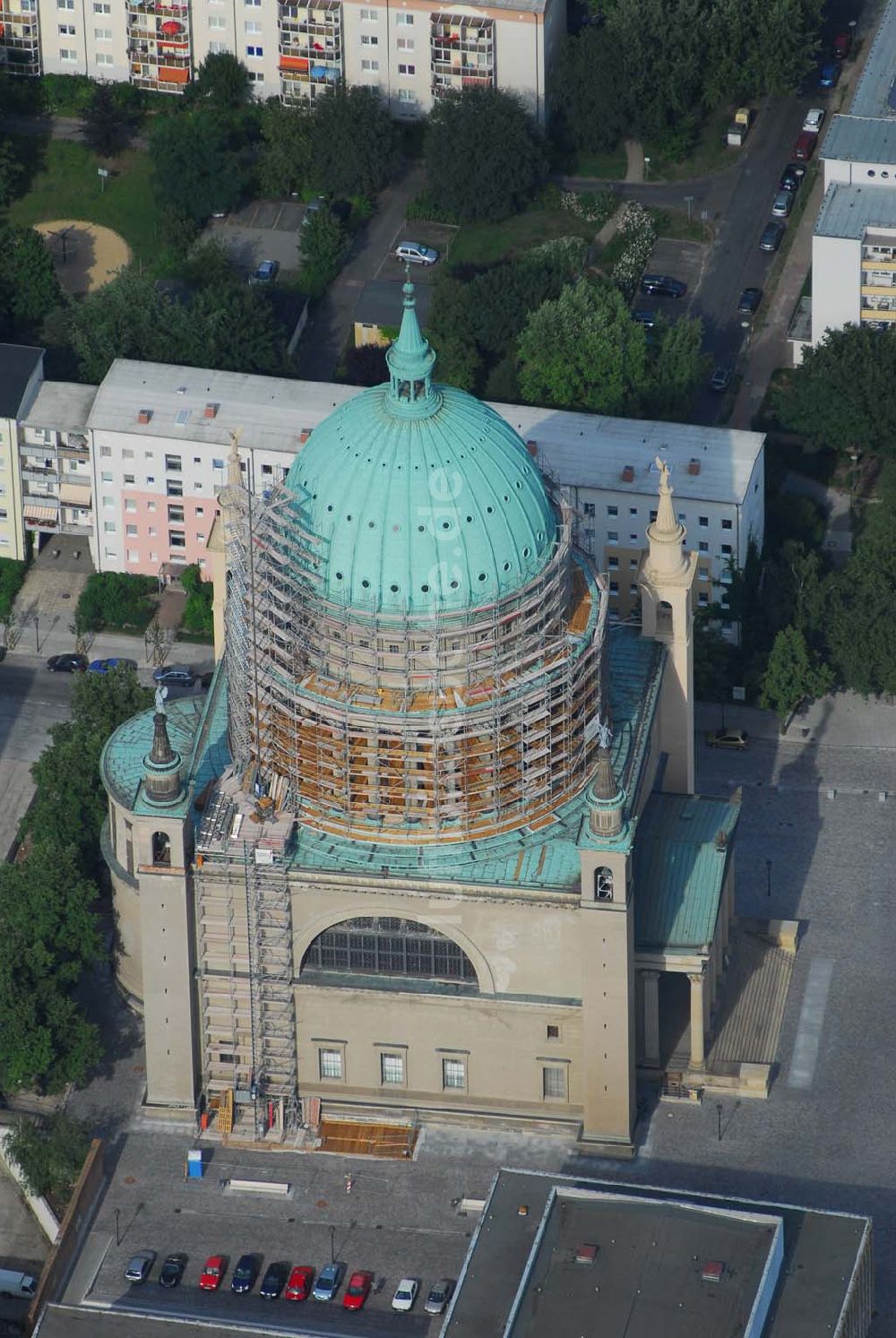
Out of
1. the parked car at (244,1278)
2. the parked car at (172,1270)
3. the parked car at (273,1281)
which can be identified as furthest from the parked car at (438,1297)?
the parked car at (172,1270)

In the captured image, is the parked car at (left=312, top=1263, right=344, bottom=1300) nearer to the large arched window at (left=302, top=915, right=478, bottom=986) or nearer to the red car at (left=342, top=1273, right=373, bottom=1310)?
the red car at (left=342, top=1273, right=373, bottom=1310)

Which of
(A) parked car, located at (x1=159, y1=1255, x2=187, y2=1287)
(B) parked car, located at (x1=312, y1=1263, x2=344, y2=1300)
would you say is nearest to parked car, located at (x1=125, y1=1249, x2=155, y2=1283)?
(A) parked car, located at (x1=159, y1=1255, x2=187, y2=1287)

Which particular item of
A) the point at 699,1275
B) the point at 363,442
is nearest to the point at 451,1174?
the point at 699,1275

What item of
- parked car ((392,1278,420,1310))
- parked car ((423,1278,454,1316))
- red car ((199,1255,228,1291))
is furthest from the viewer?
red car ((199,1255,228,1291))

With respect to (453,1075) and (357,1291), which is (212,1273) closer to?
(357,1291)

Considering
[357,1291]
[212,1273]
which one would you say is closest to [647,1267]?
[357,1291]

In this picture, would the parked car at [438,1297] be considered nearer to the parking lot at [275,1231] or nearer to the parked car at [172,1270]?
the parking lot at [275,1231]
